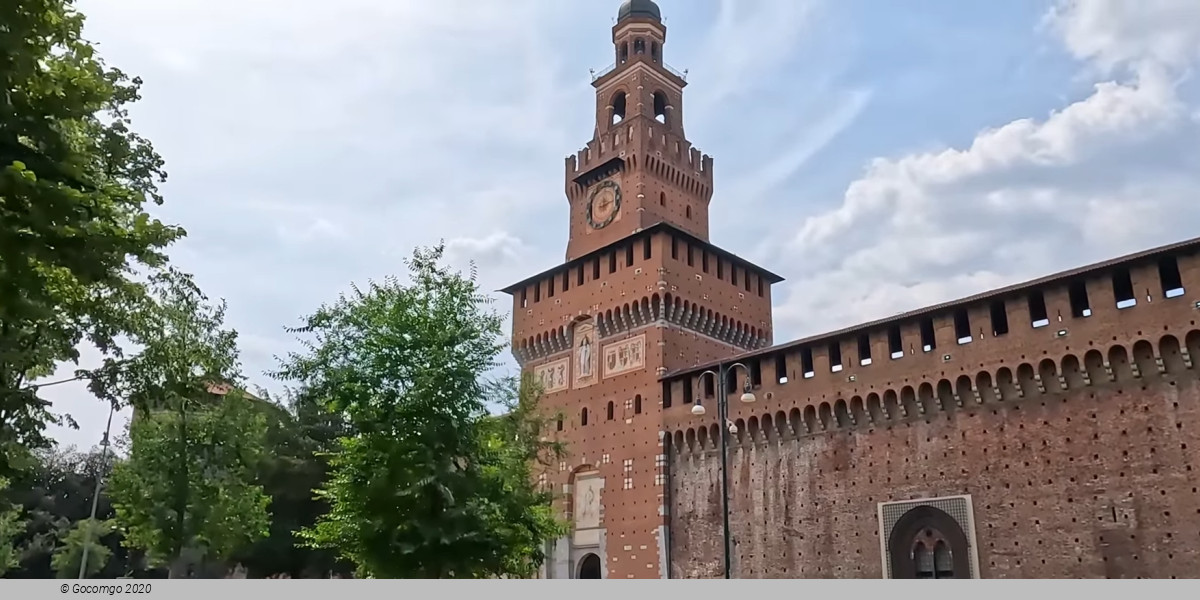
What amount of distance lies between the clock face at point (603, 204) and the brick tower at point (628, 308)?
0.08 m

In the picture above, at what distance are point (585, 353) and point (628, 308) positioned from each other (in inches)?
130

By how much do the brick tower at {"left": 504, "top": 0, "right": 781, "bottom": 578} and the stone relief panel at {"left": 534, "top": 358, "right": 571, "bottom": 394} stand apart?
0.22ft

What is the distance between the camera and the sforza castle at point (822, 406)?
860 inches

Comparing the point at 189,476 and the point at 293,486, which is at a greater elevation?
the point at 293,486

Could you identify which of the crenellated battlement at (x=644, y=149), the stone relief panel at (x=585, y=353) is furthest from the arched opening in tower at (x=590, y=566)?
the crenellated battlement at (x=644, y=149)

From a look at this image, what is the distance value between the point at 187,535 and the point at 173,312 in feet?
23.6

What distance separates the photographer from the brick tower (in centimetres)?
3391

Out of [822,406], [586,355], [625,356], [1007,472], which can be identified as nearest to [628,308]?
[625,356]

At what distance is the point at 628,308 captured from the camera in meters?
35.4

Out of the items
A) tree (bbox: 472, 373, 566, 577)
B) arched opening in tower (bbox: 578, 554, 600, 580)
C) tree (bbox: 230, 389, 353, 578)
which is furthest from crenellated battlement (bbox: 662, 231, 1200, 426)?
tree (bbox: 230, 389, 353, 578)

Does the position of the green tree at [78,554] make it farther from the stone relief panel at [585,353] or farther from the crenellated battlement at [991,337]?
the crenellated battlement at [991,337]

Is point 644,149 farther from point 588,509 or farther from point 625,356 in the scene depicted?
point 588,509

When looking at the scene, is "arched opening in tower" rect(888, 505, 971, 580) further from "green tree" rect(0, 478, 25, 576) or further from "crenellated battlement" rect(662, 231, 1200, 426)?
"green tree" rect(0, 478, 25, 576)
